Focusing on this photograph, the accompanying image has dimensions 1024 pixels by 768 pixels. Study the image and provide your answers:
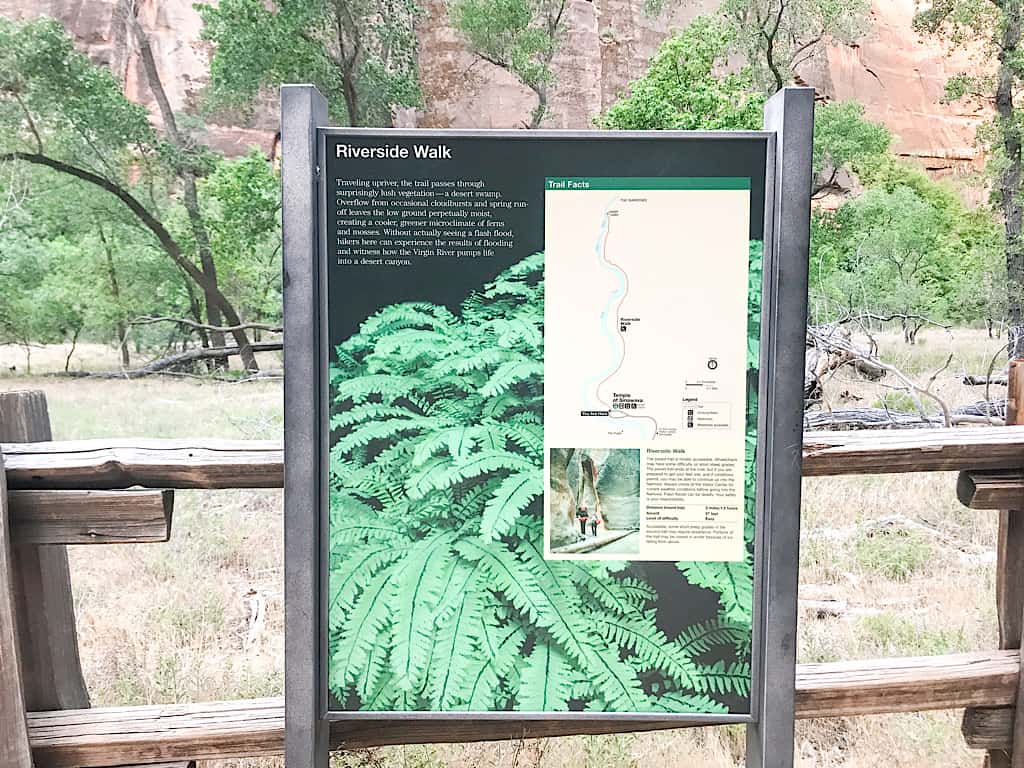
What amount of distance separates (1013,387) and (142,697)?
3515 millimetres

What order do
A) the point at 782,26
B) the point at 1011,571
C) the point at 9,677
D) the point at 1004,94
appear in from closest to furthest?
the point at 9,677
the point at 1011,571
the point at 1004,94
the point at 782,26

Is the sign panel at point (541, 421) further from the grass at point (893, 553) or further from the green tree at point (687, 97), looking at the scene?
the green tree at point (687, 97)

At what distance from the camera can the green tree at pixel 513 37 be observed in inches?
848

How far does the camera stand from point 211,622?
455 centimetres

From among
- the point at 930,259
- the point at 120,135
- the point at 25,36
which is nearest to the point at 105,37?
the point at 25,36

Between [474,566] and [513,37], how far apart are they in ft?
75.5

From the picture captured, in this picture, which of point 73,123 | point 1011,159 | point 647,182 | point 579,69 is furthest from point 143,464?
point 579,69

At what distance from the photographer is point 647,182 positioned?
168 centimetres

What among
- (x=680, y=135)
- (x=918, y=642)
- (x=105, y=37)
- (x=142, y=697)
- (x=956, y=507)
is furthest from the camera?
(x=105, y=37)

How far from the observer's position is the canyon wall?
23547 mm

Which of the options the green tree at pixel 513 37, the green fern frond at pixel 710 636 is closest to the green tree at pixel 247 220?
the green tree at pixel 513 37

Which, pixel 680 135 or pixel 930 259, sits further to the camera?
pixel 930 259

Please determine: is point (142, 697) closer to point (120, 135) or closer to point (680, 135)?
point (680, 135)

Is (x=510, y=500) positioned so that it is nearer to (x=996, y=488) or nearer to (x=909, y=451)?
(x=909, y=451)
